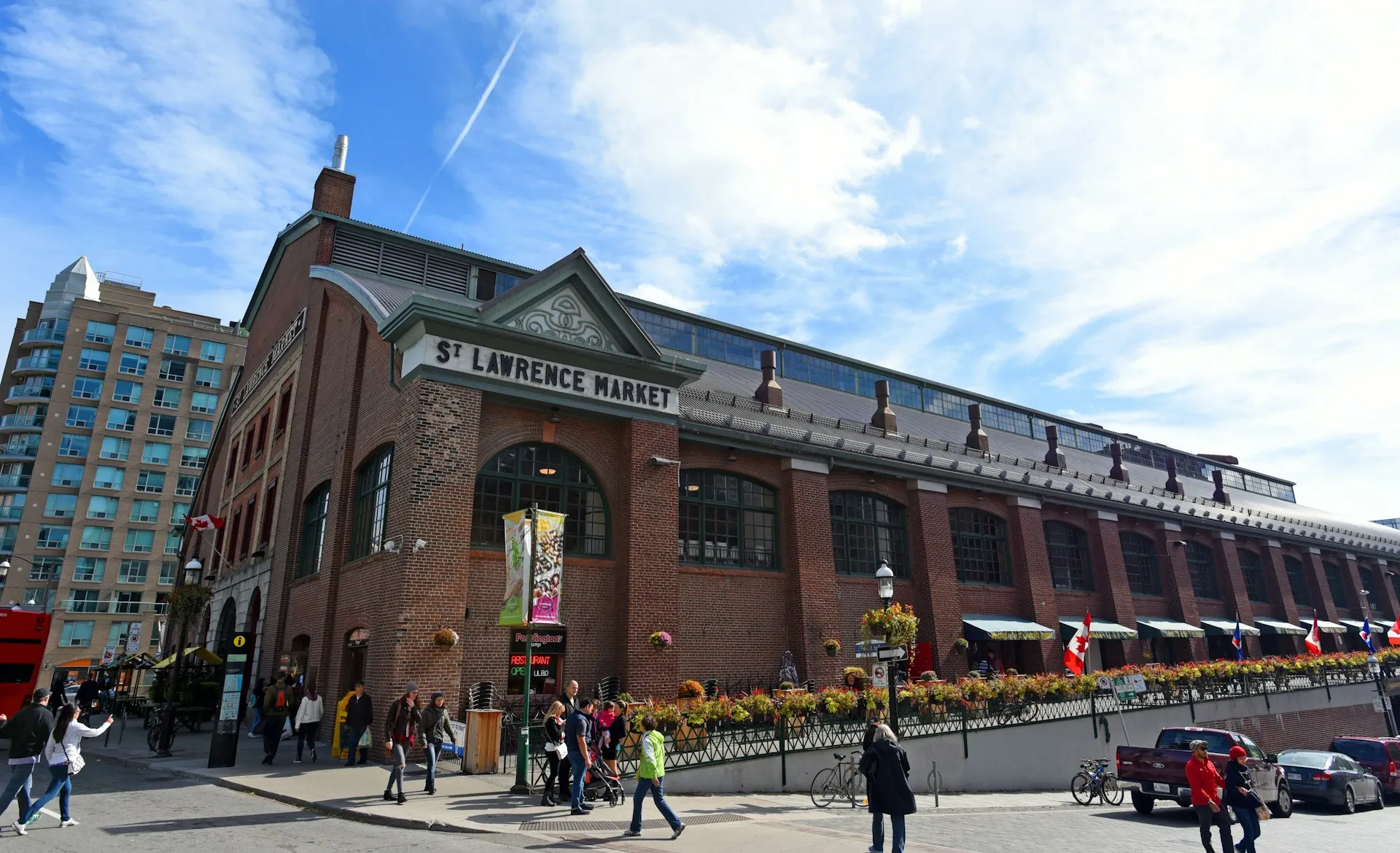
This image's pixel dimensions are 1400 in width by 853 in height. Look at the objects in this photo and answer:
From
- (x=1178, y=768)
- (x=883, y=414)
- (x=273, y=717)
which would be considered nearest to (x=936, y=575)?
(x=883, y=414)

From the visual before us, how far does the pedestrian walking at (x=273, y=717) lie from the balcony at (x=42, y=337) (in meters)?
71.0

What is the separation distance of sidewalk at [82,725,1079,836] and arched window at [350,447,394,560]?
4749 millimetres

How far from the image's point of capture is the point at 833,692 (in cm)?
1770

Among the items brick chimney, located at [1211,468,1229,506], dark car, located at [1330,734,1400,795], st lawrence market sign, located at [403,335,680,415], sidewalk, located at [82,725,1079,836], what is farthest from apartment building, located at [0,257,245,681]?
brick chimney, located at [1211,468,1229,506]

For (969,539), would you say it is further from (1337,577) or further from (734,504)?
(1337,577)

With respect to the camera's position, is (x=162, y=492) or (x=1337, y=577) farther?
(x=162, y=492)

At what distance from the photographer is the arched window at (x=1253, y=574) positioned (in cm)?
4144

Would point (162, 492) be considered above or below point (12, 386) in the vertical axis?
below

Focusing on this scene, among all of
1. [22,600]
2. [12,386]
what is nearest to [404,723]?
[22,600]

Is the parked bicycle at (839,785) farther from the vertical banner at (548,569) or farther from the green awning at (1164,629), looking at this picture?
the green awning at (1164,629)

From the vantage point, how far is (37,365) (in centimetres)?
7025

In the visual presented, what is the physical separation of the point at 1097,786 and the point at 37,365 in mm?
85298

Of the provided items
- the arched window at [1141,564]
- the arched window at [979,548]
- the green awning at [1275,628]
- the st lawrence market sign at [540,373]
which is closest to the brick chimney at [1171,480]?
the green awning at [1275,628]

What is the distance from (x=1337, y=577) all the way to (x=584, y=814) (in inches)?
2097
